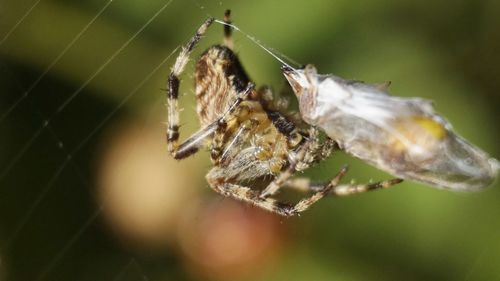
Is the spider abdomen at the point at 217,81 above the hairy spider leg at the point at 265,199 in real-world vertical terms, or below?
above

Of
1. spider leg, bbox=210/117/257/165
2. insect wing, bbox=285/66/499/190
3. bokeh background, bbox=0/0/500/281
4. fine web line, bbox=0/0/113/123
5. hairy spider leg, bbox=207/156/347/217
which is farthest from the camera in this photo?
fine web line, bbox=0/0/113/123

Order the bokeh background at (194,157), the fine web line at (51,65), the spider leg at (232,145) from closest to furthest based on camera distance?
1. the spider leg at (232,145)
2. the bokeh background at (194,157)
3. the fine web line at (51,65)

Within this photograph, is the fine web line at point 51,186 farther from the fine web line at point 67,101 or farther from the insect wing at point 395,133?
the insect wing at point 395,133

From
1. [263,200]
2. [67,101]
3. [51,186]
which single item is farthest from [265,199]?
[51,186]

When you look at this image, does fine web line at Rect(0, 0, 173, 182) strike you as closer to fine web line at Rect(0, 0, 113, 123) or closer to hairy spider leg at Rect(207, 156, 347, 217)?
fine web line at Rect(0, 0, 113, 123)

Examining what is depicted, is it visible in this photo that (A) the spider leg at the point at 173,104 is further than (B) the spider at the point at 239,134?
Yes

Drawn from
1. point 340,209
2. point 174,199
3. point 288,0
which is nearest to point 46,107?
point 174,199

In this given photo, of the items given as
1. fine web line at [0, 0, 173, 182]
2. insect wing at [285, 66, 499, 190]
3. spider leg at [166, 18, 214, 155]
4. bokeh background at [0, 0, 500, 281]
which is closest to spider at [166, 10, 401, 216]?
spider leg at [166, 18, 214, 155]

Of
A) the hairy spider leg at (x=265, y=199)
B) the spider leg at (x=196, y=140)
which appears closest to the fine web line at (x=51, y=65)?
the spider leg at (x=196, y=140)
